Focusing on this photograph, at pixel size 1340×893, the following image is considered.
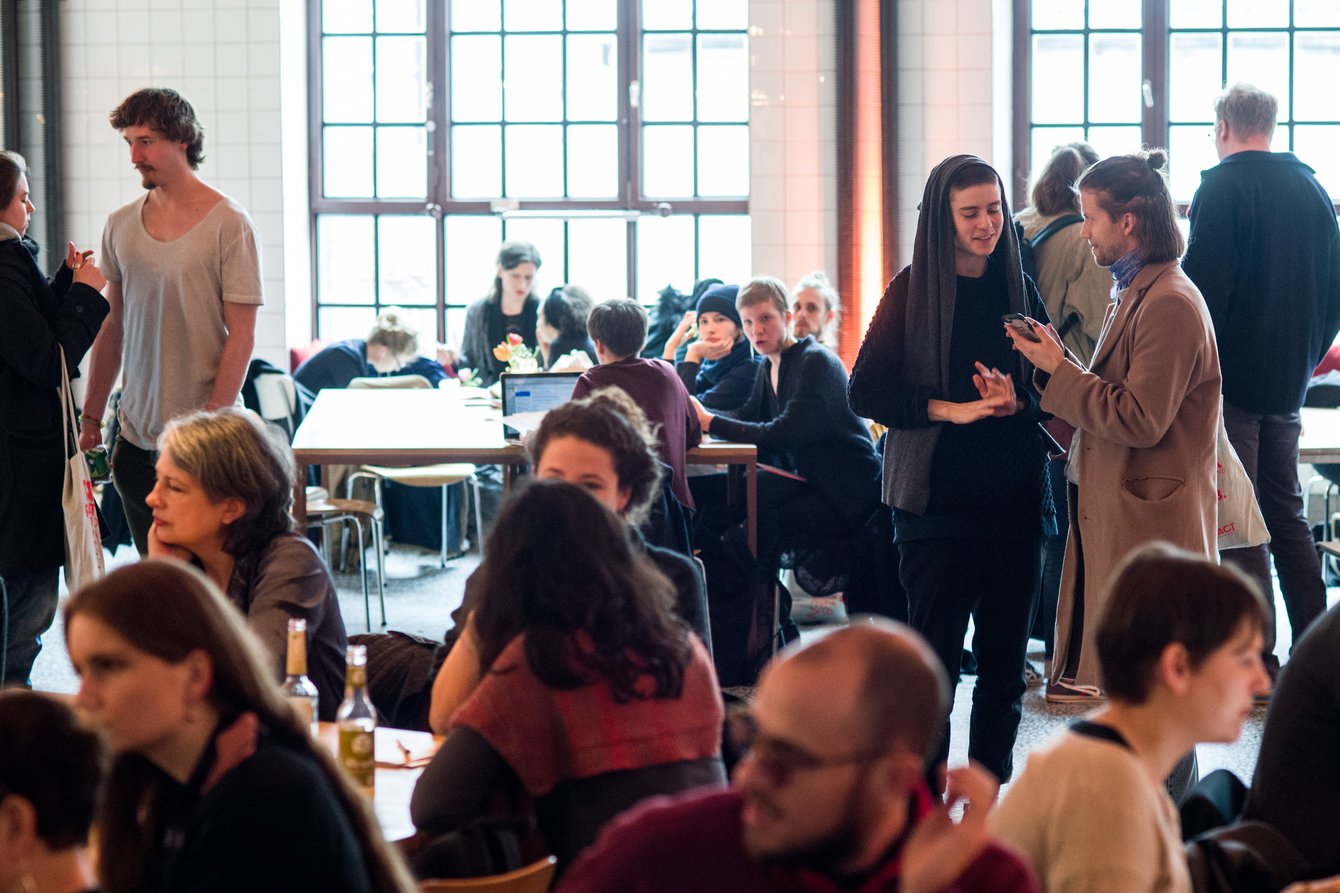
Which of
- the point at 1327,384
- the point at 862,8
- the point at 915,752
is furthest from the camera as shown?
the point at 862,8

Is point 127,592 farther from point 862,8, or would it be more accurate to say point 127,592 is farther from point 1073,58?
point 1073,58

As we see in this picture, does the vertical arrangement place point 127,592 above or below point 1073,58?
below

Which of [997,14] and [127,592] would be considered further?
[997,14]

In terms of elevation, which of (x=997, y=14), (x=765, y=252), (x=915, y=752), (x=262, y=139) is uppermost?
(x=997, y=14)

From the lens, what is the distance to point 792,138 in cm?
854

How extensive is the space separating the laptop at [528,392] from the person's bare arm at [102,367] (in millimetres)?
1315

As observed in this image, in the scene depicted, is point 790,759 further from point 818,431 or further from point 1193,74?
point 1193,74

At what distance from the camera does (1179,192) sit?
8.73 m

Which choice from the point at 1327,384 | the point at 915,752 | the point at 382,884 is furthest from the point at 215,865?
the point at 1327,384

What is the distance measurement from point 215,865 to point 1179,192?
26.5 feet

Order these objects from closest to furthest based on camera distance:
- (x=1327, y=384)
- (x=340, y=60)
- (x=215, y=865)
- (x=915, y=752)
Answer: (x=915, y=752), (x=215, y=865), (x=1327, y=384), (x=340, y=60)

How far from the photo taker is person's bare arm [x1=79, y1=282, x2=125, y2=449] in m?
4.40

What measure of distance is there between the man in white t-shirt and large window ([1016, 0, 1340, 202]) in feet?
18.0

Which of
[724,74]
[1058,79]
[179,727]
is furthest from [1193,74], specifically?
[179,727]
